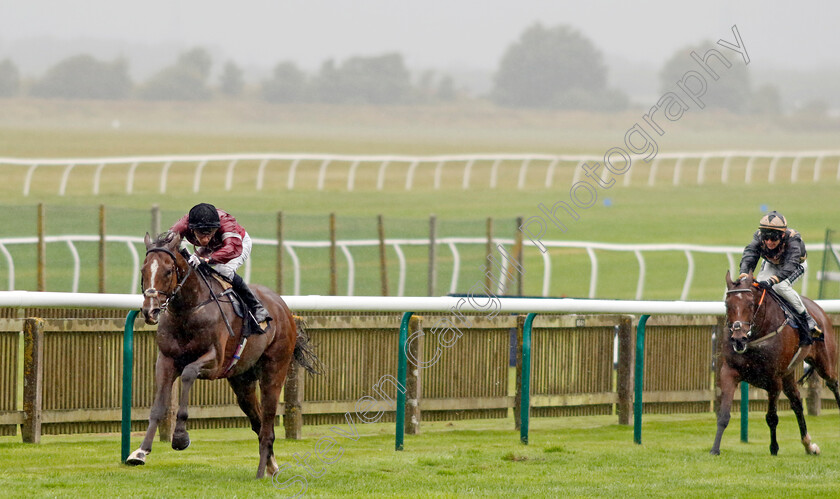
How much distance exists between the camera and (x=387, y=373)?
849 centimetres

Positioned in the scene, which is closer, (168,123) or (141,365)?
(141,365)

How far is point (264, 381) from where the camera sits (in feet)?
22.1

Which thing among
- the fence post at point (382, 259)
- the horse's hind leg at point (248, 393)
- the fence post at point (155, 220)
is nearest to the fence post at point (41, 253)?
the fence post at point (155, 220)

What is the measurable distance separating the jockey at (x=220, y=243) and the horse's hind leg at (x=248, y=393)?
1.07 feet

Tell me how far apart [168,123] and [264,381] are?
63097 mm

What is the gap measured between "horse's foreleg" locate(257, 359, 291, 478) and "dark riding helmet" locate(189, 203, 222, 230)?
85 cm

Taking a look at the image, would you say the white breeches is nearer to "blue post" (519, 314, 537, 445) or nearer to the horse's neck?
"blue post" (519, 314, 537, 445)

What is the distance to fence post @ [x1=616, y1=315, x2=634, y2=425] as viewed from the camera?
9062 millimetres

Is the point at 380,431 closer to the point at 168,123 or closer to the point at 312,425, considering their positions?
the point at 312,425

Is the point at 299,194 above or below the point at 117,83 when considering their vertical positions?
below

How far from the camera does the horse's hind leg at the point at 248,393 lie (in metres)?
6.80

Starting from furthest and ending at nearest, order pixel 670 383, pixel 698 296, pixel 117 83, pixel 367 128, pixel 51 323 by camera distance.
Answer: pixel 117 83 → pixel 367 128 → pixel 698 296 → pixel 670 383 → pixel 51 323

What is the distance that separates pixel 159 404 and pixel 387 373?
2682 mm

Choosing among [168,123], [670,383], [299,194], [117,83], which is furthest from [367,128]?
[670,383]
